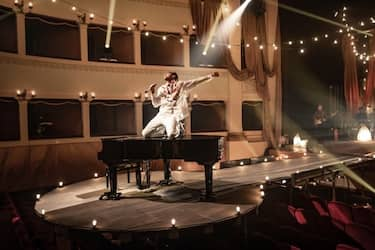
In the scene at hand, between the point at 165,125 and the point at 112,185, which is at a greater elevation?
the point at 165,125

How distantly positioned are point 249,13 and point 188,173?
555 centimetres

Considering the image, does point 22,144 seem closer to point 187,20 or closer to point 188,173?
point 188,173

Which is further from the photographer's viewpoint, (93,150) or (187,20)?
(187,20)

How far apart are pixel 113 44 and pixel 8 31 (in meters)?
2.53

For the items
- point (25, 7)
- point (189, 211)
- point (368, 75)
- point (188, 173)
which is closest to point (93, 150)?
point (188, 173)

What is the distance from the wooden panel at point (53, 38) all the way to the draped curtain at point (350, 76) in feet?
24.3

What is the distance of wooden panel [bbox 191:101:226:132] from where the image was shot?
381 inches

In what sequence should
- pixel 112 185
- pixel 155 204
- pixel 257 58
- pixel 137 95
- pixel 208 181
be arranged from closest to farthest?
pixel 155 204, pixel 208 181, pixel 112 185, pixel 137 95, pixel 257 58

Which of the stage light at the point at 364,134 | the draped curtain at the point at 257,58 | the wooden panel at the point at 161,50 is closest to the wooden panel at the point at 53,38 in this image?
the wooden panel at the point at 161,50

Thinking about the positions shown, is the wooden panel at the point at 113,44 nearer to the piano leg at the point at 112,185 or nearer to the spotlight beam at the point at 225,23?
the spotlight beam at the point at 225,23

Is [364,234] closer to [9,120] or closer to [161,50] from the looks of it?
[9,120]

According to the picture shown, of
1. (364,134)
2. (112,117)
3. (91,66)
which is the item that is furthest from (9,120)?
(364,134)

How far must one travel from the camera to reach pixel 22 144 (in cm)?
743

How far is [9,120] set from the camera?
24.5 feet
